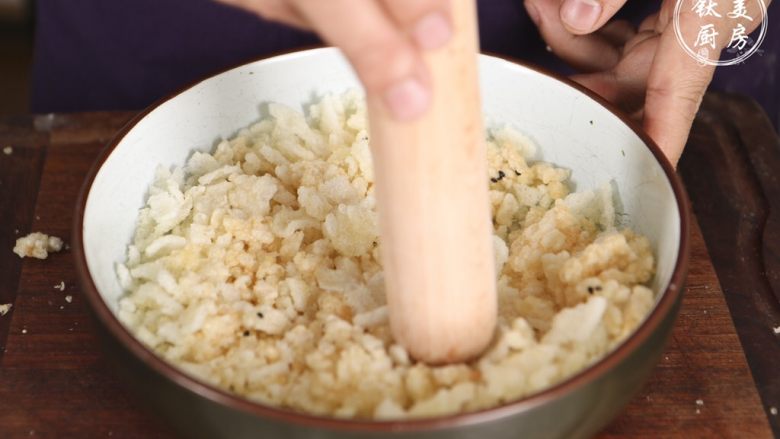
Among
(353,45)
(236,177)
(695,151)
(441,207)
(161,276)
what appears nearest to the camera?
(353,45)

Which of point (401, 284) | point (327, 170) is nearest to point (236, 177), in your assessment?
point (327, 170)

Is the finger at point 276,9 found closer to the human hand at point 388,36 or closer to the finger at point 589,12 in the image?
the human hand at point 388,36

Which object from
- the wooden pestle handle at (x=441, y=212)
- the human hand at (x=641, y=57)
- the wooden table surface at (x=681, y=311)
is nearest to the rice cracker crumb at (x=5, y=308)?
the wooden table surface at (x=681, y=311)

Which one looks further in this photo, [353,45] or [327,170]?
[327,170]

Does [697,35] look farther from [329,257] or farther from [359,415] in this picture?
[359,415]

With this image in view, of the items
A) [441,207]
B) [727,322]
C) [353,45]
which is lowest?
[727,322]

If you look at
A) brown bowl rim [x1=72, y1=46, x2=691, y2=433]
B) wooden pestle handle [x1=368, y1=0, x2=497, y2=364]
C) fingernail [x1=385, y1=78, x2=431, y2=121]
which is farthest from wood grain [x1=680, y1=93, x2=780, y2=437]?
fingernail [x1=385, y1=78, x2=431, y2=121]
